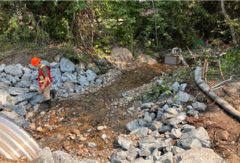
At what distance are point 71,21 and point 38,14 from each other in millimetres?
1540

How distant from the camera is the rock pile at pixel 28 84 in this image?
526cm

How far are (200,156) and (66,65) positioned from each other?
19.6ft

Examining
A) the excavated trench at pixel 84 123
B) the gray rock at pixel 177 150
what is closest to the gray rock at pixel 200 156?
the gray rock at pixel 177 150

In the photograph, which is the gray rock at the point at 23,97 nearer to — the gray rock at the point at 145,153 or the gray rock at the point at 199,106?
the gray rock at the point at 145,153

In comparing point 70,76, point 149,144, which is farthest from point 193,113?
A: point 70,76

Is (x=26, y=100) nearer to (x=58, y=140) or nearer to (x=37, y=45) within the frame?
(x=58, y=140)

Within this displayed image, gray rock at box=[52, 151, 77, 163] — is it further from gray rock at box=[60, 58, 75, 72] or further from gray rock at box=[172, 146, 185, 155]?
gray rock at box=[60, 58, 75, 72]

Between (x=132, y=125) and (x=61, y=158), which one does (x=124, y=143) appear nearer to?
(x=132, y=125)

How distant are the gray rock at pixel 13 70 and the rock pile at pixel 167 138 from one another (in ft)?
15.1

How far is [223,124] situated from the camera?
373 centimetres

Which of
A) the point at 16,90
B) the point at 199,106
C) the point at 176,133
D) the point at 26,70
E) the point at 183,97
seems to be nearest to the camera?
the point at 176,133

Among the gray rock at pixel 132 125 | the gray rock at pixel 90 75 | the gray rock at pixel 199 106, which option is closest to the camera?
the gray rock at pixel 199 106

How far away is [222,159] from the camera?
9.43 ft

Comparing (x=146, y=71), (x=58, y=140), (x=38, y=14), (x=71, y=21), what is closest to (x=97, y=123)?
(x=58, y=140)
